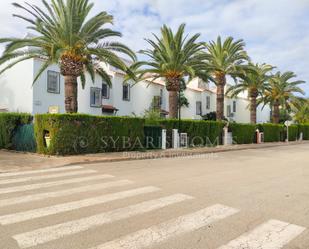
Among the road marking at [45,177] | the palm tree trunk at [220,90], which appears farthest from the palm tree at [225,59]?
the road marking at [45,177]

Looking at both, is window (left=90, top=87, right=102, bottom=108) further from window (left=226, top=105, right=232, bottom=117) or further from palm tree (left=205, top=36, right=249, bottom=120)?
window (left=226, top=105, right=232, bottom=117)

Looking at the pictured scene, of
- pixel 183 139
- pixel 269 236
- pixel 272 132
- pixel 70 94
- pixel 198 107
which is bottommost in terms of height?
pixel 269 236

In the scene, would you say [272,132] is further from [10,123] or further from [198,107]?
[10,123]

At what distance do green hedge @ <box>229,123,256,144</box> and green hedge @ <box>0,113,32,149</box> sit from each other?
18.7 meters

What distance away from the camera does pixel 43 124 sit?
55.9ft

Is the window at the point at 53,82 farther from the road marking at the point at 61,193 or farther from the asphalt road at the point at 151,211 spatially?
the road marking at the point at 61,193

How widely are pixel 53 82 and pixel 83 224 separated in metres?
A: 24.8

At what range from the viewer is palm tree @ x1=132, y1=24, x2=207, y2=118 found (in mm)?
25406

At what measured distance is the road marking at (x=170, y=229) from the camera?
15.8 feet

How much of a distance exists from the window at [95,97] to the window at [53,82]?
3.87m

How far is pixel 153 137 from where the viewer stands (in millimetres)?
23109

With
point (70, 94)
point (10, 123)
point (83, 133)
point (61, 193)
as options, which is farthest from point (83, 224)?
point (10, 123)

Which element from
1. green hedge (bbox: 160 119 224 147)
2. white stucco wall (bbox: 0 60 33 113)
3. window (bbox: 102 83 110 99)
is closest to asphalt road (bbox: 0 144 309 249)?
green hedge (bbox: 160 119 224 147)

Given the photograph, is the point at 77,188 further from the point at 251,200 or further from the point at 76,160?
the point at 76,160
